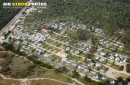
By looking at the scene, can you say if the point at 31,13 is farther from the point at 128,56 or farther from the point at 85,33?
the point at 128,56

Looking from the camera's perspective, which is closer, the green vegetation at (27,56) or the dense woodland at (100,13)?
the green vegetation at (27,56)

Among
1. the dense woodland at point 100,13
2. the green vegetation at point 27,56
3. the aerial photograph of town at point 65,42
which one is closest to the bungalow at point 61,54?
the aerial photograph of town at point 65,42

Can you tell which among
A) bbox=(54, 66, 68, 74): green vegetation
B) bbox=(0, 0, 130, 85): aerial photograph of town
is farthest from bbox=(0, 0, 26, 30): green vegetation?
bbox=(54, 66, 68, 74): green vegetation

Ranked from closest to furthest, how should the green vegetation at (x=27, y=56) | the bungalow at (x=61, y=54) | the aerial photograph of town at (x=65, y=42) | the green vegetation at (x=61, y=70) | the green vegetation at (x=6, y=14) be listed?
the aerial photograph of town at (x=65, y=42) → the green vegetation at (x=61, y=70) → the green vegetation at (x=27, y=56) → the bungalow at (x=61, y=54) → the green vegetation at (x=6, y=14)

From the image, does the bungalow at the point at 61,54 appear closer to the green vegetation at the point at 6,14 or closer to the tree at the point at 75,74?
the tree at the point at 75,74

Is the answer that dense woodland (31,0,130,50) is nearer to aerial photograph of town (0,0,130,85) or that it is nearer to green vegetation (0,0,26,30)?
aerial photograph of town (0,0,130,85)

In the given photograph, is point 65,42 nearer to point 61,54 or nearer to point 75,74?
point 61,54

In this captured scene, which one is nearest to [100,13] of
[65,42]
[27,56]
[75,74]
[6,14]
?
[65,42]

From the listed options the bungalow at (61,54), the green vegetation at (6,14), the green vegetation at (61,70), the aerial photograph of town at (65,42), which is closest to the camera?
the aerial photograph of town at (65,42)
